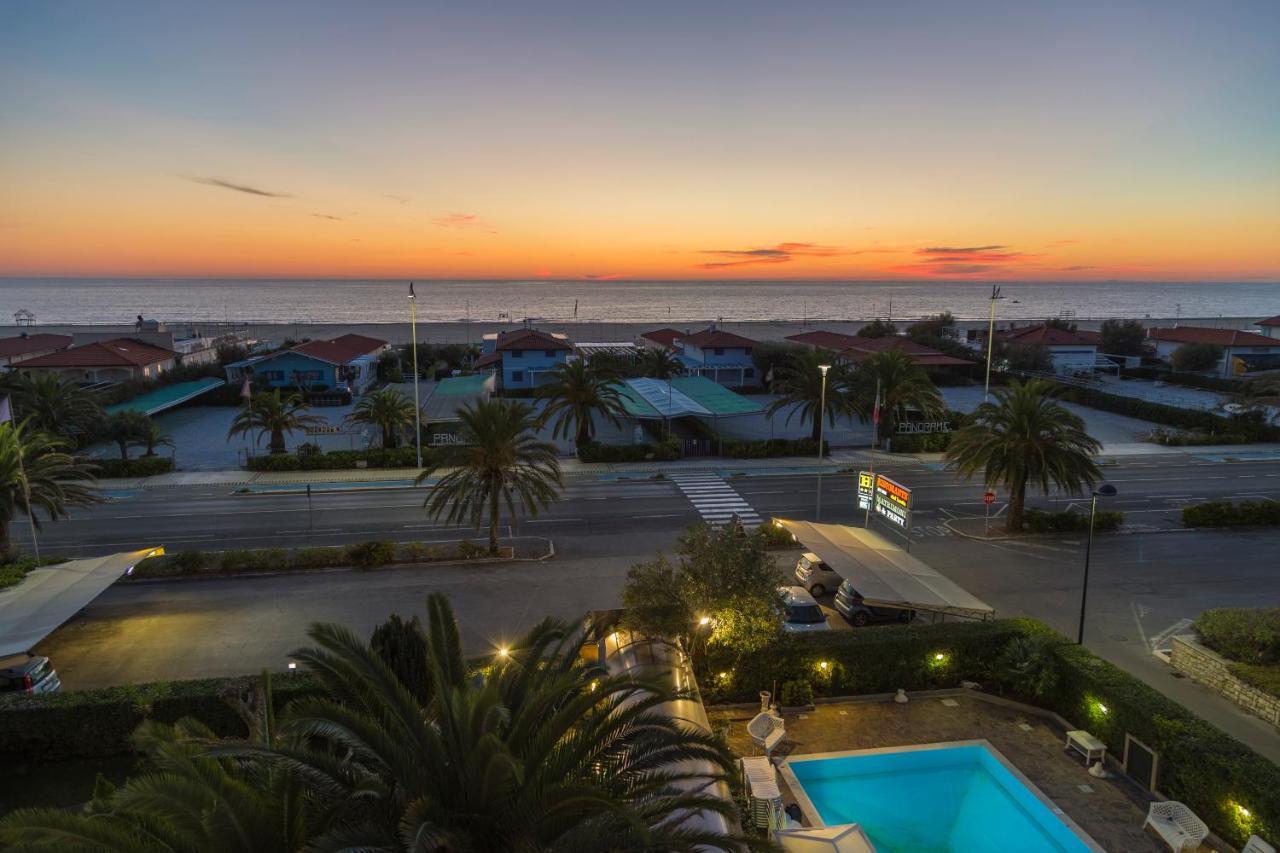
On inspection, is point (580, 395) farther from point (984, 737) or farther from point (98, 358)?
point (98, 358)

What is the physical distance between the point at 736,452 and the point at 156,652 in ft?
101

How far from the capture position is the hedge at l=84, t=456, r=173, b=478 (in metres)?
40.7

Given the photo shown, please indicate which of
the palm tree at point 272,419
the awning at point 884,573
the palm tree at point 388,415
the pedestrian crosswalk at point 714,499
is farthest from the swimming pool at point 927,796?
the palm tree at point 272,419

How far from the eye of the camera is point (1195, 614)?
24.0 metres

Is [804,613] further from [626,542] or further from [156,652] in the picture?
[156,652]

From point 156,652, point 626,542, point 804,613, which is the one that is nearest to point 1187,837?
point 804,613

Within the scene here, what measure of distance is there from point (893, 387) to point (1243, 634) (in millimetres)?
26390

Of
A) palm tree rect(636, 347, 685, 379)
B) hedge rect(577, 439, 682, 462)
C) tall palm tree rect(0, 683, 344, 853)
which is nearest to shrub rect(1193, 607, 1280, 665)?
tall palm tree rect(0, 683, 344, 853)

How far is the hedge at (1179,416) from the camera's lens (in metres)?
49.1

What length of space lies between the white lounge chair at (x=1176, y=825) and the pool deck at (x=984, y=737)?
0.39m

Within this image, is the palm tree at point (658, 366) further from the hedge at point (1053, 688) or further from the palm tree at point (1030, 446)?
the hedge at point (1053, 688)

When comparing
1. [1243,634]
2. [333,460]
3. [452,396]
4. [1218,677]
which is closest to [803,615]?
[1218,677]

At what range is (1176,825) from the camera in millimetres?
13953

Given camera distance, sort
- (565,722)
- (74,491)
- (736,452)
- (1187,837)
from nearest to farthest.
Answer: (565,722)
(1187,837)
(74,491)
(736,452)
